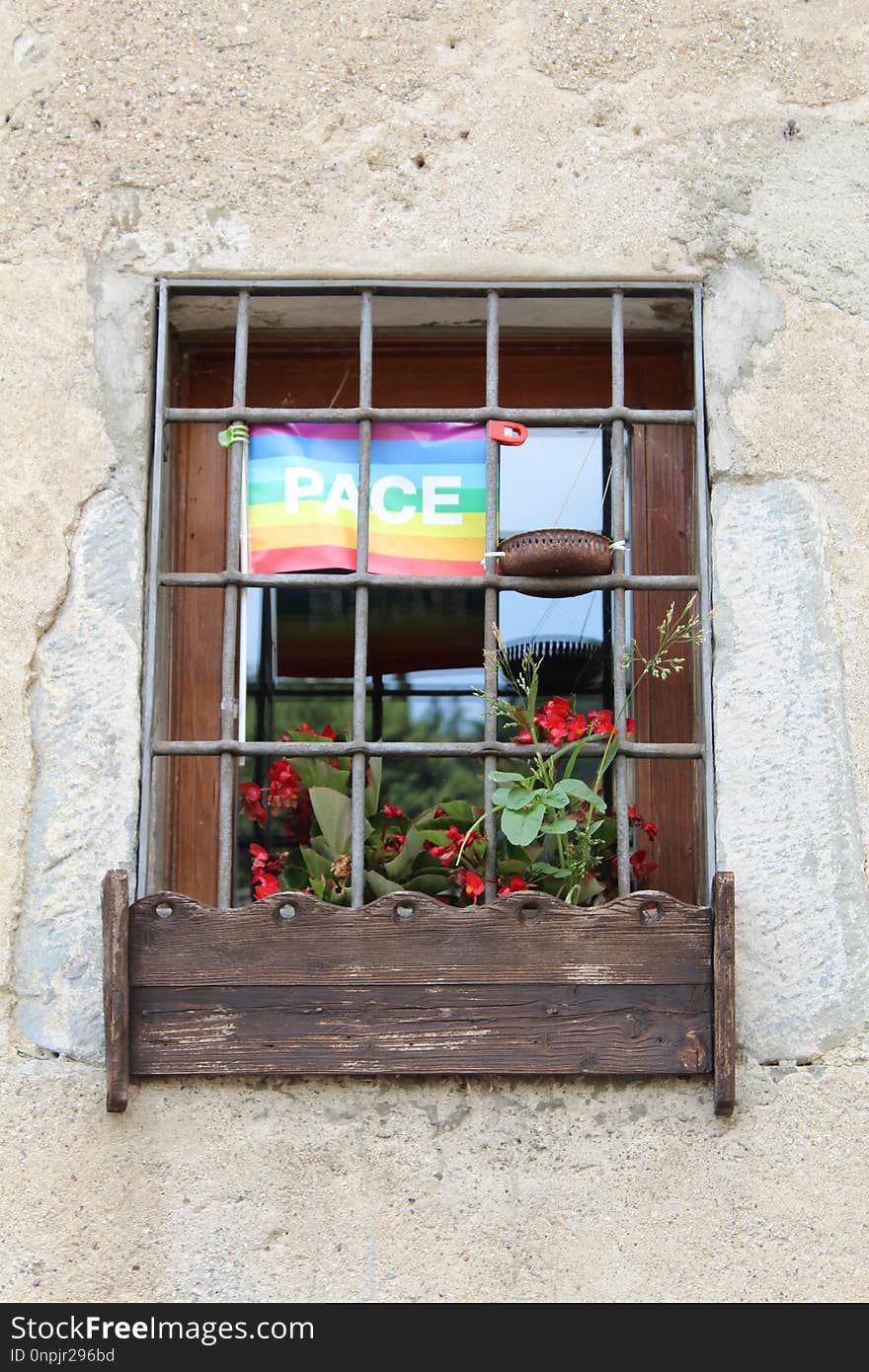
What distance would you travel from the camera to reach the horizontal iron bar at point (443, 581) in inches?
101

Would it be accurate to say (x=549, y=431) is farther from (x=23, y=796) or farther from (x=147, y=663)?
(x=23, y=796)

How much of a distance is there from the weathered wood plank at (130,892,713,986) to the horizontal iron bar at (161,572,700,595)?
0.58 m

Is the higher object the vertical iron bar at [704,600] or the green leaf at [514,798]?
the vertical iron bar at [704,600]

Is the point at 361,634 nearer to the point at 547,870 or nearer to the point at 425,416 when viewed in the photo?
the point at 425,416

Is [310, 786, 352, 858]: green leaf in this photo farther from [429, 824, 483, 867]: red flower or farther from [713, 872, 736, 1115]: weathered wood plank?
[713, 872, 736, 1115]: weathered wood plank

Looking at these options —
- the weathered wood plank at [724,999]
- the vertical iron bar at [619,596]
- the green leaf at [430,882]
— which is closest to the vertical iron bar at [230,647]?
the green leaf at [430,882]

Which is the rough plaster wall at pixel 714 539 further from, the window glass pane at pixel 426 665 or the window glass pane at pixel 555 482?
the window glass pane at pixel 426 665

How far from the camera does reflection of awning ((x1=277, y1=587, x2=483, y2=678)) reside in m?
2.83

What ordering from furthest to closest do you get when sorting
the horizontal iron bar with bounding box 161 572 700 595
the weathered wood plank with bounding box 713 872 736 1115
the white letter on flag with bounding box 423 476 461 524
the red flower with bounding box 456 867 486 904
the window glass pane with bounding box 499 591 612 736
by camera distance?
the window glass pane with bounding box 499 591 612 736, the white letter on flag with bounding box 423 476 461 524, the horizontal iron bar with bounding box 161 572 700 595, the red flower with bounding box 456 867 486 904, the weathered wood plank with bounding box 713 872 736 1115

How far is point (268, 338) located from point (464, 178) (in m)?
0.54

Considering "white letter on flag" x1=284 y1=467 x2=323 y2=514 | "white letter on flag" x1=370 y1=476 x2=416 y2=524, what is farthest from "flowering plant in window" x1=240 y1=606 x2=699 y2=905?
"white letter on flag" x1=284 y1=467 x2=323 y2=514

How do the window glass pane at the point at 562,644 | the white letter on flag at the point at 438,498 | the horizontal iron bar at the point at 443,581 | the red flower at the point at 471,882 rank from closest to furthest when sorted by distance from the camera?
the red flower at the point at 471,882 → the horizontal iron bar at the point at 443,581 → the white letter on flag at the point at 438,498 → the window glass pane at the point at 562,644

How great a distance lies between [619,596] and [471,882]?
600 millimetres

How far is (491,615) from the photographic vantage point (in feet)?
8.49
